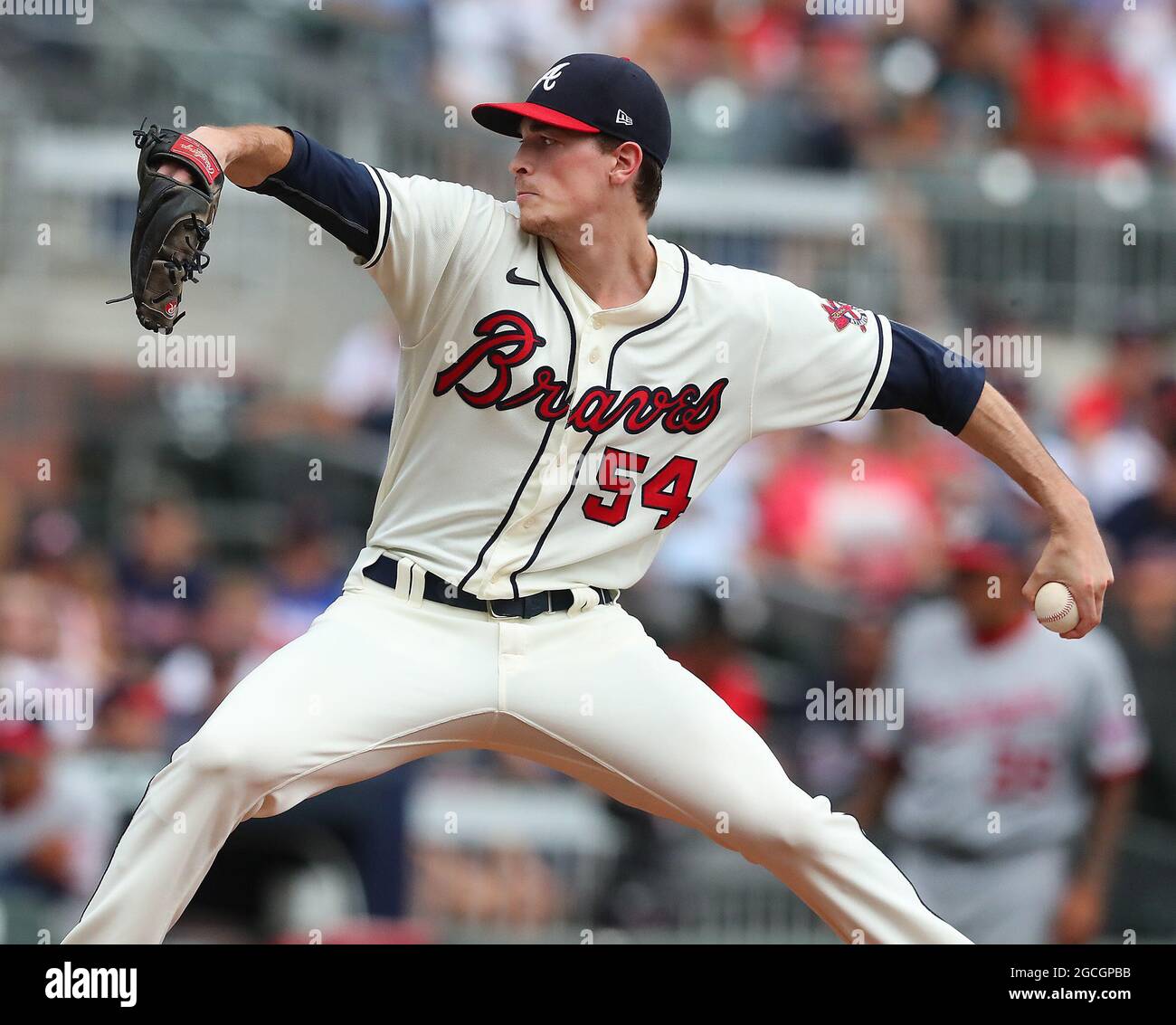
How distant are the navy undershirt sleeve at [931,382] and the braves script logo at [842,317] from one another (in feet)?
0.26

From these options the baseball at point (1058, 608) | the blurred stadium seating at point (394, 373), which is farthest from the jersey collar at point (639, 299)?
the blurred stadium seating at point (394, 373)

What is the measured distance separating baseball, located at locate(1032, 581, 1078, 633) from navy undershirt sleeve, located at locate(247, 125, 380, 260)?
5.35 ft

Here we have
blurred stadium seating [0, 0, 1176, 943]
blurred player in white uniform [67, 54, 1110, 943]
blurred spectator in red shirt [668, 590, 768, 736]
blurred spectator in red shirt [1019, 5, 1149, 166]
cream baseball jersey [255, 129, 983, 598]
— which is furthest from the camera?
blurred spectator in red shirt [1019, 5, 1149, 166]

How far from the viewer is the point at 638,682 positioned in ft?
12.6

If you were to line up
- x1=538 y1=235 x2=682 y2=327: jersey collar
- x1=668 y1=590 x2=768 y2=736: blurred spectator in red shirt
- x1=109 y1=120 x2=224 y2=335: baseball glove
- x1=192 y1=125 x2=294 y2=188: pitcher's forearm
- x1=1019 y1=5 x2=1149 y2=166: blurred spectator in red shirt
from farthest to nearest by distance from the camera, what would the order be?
x1=1019 y1=5 x2=1149 y2=166: blurred spectator in red shirt → x1=668 y1=590 x2=768 y2=736: blurred spectator in red shirt → x1=538 y1=235 x2=682 y2=327: jersey collar → x1=192 y1=125 x2=294 y2=188: pitcher's forearm → x1=109 y1=120 x2=224 y2=335: baseball glove

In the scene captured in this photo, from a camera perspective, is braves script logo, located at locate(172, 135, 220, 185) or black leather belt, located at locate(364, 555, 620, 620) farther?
black leather belt, located at locate(364, 555, 620, 620)

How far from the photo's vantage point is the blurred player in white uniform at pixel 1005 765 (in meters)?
5.95

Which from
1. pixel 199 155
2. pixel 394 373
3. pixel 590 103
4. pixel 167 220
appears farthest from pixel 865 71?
pixel 167 220

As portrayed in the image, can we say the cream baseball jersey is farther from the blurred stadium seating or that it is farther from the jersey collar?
the blurred stadium seating

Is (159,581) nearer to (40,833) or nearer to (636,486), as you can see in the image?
(40,833)

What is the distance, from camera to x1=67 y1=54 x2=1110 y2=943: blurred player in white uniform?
3689 millimetres

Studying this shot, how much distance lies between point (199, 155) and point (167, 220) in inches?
5.9

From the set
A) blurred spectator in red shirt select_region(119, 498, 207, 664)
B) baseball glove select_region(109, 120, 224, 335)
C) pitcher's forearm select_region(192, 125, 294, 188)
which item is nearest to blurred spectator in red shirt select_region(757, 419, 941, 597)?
blurred spectator in red shirt select_region(119, 498, 207, 664)

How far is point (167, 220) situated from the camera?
3287 millimetres
